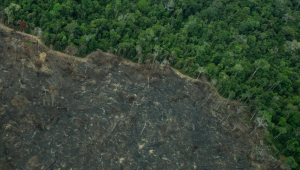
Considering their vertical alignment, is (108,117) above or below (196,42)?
below

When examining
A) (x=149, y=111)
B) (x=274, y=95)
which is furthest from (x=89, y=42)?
(x=274, y=95)

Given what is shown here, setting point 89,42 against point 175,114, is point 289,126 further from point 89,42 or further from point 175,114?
point 89,42

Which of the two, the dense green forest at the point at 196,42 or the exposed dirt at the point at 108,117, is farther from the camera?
the dense green forest at the point at 196,42

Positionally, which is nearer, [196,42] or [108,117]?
[108,117]

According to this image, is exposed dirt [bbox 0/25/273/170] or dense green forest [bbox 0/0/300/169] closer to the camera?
exposed dirt [bbox 0/25/273/170]
